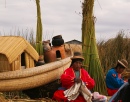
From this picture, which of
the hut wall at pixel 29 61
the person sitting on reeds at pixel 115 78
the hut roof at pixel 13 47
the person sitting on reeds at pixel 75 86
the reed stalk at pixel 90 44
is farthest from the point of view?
the reed stalk at pixel 90 44

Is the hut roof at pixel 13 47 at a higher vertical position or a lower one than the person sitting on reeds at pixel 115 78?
higher

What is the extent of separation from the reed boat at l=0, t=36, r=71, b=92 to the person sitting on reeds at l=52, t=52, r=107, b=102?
1.43 feet

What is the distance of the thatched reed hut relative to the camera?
6527 mm

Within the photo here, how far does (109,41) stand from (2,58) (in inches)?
229

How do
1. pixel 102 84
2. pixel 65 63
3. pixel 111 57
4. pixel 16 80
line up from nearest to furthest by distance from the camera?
pixel 16 80
pixel 65 63
pixel 102 84
pixel 111 57

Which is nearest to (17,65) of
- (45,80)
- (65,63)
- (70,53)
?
(45,80)

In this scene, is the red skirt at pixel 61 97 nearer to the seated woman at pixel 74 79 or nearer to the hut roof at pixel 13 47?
the seated woman at pixel 74 79

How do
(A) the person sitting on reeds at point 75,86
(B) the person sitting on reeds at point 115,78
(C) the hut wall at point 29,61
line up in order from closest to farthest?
1. (A) the person sitting on reeds at point 75,86
2. (C) the hut wall at point 29,61
3. (B) the person sitting on reeds at point 115,78

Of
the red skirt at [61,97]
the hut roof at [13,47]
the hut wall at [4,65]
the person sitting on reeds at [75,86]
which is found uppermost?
the hut roof at [13,47]

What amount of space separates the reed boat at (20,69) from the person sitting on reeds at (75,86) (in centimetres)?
44

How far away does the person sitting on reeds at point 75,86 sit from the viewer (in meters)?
6.39

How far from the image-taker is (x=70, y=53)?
8.11 m

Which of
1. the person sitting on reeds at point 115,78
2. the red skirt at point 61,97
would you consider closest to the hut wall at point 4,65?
the red skirt at point 61,97

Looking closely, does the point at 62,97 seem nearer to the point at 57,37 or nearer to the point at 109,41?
the point at 57,37
